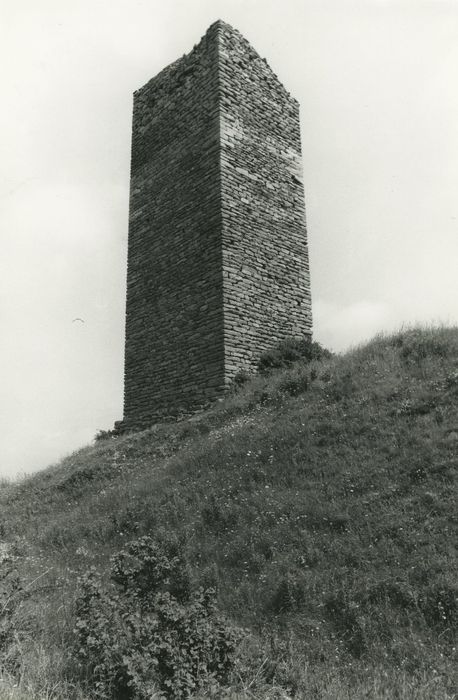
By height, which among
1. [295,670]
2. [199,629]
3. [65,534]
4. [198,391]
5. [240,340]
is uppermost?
[240,340]

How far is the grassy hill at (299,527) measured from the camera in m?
4.07

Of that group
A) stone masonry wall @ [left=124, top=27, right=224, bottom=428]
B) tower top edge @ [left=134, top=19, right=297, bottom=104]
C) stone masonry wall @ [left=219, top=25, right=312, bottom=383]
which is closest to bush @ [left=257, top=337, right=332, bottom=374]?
stone masonry wall @ [left=219, top=25, right=312, bottom=383]

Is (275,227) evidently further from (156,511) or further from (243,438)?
(156,511)

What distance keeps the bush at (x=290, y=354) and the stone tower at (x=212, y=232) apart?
0.28m

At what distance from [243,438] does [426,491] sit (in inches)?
138

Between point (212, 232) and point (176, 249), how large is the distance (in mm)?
1394

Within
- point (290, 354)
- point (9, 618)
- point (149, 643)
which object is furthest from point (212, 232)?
point (149, 643)

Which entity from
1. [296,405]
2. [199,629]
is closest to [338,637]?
[199,629]

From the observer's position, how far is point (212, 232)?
13047 millimetres

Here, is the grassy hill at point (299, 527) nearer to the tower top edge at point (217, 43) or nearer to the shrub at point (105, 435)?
the shrub at point (105, 435)

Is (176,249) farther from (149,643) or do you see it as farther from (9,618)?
(149,643)

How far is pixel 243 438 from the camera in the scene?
8.92 metres

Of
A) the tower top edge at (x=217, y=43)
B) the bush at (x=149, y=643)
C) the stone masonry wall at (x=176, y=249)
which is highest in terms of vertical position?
the tower top edge at (x=217, y=43)

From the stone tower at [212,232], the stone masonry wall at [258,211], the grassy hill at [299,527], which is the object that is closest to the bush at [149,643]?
the grassy hill at [299,527]
